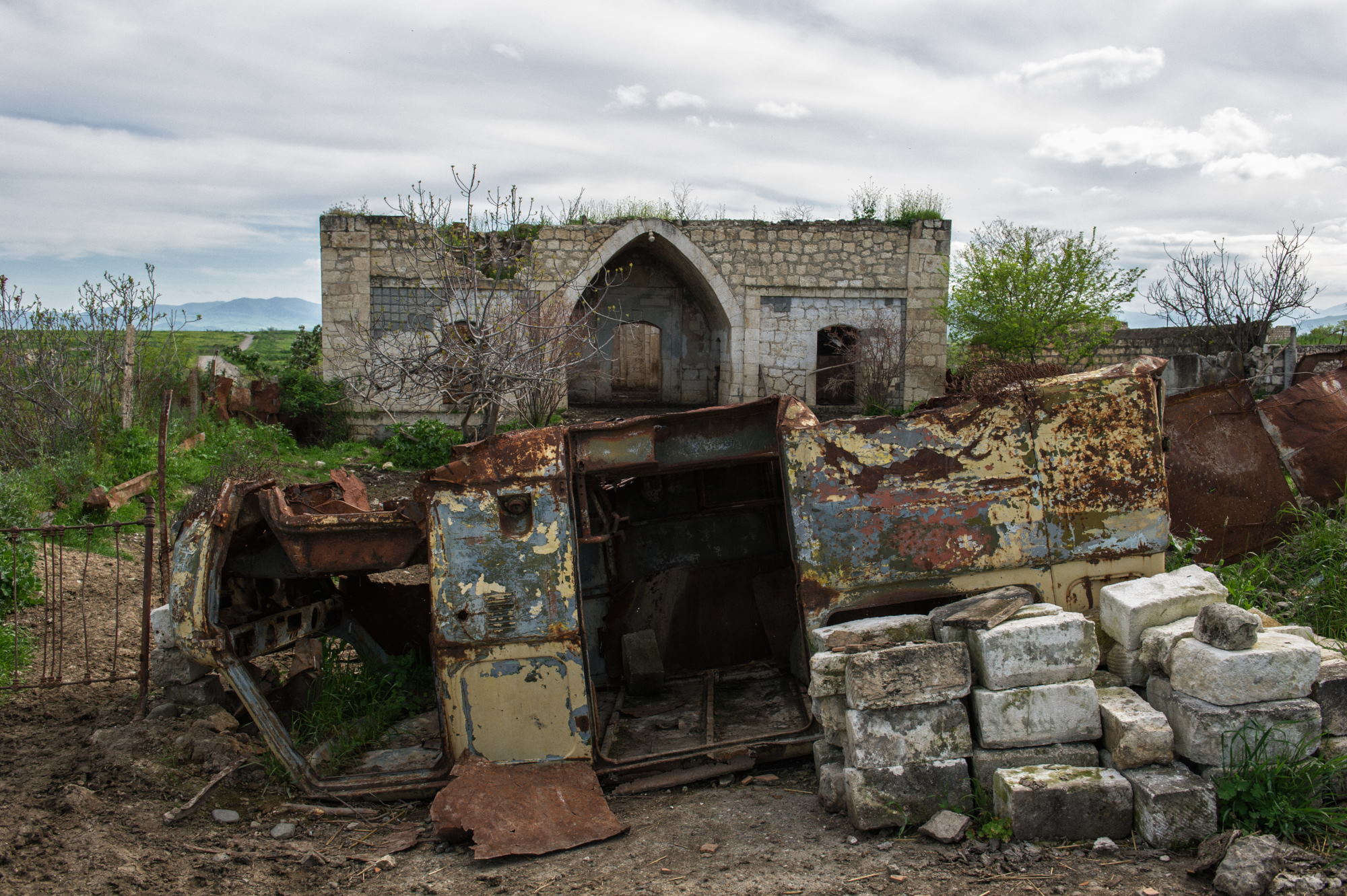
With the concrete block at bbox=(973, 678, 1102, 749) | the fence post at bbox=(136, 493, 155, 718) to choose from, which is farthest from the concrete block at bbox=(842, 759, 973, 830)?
the fence post at bbox=(136, 493, 155, 718)

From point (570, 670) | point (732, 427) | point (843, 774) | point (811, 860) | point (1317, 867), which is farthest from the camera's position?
point (732, 427)

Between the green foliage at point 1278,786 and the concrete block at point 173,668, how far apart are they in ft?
16.9

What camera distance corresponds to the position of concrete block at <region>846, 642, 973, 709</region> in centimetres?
364

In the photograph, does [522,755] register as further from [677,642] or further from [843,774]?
[677,642]

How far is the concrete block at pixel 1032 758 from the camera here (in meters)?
3.59

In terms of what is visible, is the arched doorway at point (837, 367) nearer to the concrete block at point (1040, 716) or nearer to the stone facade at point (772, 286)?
the stone facade at point (772, 286)

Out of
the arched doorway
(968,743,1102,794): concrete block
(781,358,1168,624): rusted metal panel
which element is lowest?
(968,743,1102,794): concrete block

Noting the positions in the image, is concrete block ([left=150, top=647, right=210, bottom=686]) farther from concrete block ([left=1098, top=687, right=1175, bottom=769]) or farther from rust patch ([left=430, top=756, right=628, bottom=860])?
concrete block ([left=1098, top=687, right=1175, bottom=769])

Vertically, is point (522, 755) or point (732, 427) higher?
point (732, 427)

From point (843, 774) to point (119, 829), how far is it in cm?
315

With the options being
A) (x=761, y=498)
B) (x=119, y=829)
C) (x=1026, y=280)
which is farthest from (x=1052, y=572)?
(x=1026, y=280)

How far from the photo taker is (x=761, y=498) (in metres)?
6.36

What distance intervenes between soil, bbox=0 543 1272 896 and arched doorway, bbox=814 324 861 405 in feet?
44.8

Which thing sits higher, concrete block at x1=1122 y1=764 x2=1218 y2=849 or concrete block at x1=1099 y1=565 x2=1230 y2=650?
concrete block at x1=1099 y1=565 x2=1230 y2=650
